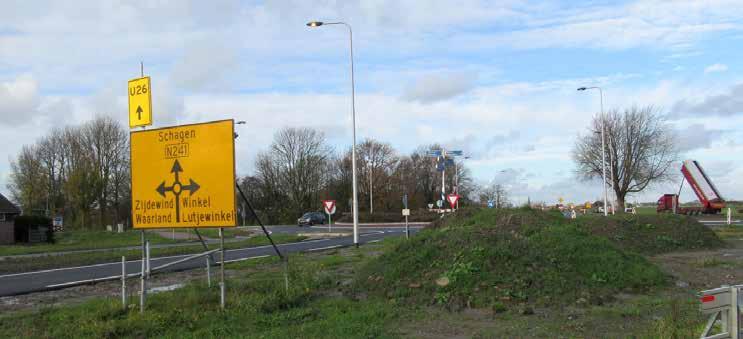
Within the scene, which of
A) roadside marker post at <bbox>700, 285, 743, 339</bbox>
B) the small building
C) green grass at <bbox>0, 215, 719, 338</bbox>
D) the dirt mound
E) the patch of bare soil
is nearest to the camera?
roadside marker post at <bbox>700, 285, 743, 339</bbox>

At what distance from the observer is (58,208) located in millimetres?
65688

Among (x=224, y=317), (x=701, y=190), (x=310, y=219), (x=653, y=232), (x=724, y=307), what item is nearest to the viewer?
(x=724, y=307)

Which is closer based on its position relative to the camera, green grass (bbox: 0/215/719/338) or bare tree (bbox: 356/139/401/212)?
green grass (bbox: 0/215/719/338)

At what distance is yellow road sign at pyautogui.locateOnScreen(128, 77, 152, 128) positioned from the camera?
9.61m

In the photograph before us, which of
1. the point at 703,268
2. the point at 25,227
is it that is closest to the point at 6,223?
the point at 25,227

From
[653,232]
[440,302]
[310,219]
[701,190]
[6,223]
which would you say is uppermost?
[701,190]

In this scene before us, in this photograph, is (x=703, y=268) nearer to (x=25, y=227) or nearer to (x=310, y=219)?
(x=25, y=227)

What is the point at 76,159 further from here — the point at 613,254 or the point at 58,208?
the point at 613,254

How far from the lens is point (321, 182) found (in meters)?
83.9

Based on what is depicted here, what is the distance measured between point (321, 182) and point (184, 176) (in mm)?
74300

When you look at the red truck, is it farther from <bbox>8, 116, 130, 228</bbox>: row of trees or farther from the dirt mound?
<bbox>8, 116, 130, 228</bbox>: row of trees

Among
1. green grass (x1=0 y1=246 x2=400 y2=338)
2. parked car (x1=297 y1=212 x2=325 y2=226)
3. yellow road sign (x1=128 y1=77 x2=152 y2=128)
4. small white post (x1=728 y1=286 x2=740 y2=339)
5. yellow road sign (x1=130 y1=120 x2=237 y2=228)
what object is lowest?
parked car (x1=297 y1=212 x2=325 y2=226)

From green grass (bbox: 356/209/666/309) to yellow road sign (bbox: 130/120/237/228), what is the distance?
3.23 m

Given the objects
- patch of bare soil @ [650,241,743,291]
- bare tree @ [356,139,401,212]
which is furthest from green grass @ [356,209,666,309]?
bare tree @ [356,139,401,212]
